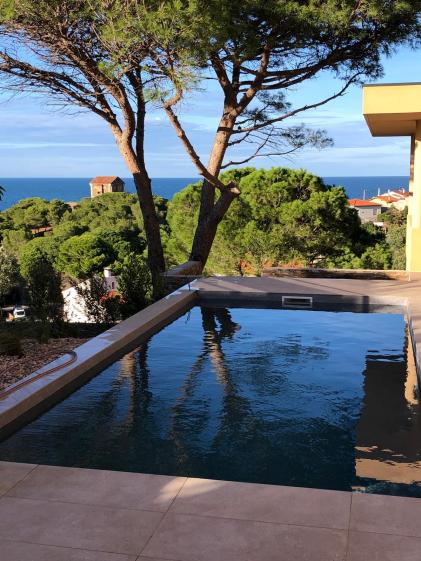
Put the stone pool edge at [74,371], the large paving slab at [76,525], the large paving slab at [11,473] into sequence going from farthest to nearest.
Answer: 1. the stone pool edge at [74,371]
2. the large paving slab at [11,473]
3. the large paving slab at [76,525]

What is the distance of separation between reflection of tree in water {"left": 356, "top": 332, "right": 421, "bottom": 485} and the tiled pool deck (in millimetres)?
831

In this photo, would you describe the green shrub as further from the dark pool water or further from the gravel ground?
the dark pool water

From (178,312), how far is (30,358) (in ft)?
9.08

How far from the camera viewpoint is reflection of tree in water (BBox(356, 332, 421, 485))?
13.7 ft

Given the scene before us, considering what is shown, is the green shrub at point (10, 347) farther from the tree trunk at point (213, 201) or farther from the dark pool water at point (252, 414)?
the tree trunk at point (213, 201)

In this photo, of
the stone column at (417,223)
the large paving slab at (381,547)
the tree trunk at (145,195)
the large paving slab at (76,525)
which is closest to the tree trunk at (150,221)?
the tree trunk at (145,195)

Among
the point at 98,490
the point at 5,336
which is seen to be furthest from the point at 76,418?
the point at 5,336

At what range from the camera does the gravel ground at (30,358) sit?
630 centimetres

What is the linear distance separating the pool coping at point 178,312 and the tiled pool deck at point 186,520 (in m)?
1.30

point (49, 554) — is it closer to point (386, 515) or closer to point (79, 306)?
point (386, 515)

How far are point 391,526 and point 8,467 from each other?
223 cm

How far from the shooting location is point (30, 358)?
22.9 feet

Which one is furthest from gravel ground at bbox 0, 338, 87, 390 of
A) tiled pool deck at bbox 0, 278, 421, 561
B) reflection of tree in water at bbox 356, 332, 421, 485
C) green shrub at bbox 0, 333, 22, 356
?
reflection of tree in water at bbox 356, 332, 421, 485

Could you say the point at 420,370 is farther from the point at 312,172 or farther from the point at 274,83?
the point at 312,172
